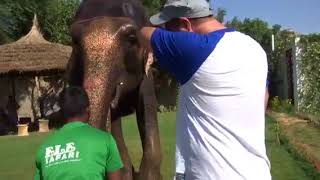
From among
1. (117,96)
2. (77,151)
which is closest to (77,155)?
(77,151)

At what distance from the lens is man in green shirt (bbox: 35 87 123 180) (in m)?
3.56

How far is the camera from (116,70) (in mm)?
5121

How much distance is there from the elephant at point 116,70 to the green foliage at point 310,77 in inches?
617

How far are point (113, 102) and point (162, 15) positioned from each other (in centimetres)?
219

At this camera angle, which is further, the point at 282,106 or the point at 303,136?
the point at 282,106

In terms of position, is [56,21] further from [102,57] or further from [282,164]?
[102,57]

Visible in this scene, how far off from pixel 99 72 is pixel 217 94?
86.3 inches

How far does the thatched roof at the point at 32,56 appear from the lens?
753 inches

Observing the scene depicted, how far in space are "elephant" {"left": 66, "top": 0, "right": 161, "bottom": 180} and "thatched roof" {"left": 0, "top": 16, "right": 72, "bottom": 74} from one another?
1375cm

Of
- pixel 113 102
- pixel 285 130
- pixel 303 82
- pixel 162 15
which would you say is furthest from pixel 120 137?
pixel 303 82

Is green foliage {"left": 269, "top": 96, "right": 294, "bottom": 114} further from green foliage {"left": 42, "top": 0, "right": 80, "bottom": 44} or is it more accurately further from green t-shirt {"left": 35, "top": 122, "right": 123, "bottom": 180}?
green t-shirt {"left": 35, "top": 122, "right": 123, "bottom": 180}

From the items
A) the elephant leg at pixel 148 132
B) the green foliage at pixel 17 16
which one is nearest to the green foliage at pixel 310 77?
the green foliage at pixel 17 16

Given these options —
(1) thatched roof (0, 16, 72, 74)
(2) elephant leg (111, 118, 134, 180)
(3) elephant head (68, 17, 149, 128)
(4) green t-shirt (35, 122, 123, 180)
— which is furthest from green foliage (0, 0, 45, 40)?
(4) green t-shirt (35, 122, 123, 180)

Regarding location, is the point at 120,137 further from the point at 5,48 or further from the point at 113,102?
the point at 5,48
